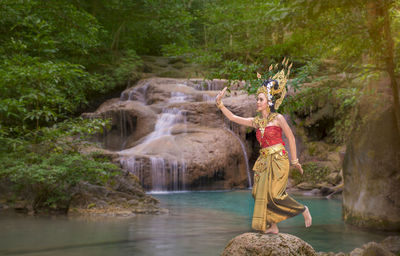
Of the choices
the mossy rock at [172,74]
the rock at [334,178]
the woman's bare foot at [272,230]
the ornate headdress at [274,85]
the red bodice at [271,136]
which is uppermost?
the mossy rock at [172,74]

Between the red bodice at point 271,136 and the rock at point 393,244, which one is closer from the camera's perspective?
the red bodice at point 271,136

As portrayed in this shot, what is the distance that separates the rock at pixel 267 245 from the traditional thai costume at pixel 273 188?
0.68 ft

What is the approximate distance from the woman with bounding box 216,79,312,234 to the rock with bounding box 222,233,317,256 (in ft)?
0.35

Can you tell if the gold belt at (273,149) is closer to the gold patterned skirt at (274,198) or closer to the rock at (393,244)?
the gold patterned skirt at (274,198)

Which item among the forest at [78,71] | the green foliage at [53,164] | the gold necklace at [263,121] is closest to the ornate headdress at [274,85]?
the gold necklace at [263,121]

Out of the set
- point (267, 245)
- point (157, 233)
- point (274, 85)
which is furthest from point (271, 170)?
point (157, 233)

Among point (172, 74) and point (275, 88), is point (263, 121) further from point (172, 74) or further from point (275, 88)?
point (172, 74)

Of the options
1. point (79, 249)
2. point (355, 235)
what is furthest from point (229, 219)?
point (79, 249)

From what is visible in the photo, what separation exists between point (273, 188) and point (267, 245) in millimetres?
679

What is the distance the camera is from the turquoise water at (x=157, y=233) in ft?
26.2

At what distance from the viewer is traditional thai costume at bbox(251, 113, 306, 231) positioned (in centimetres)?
504

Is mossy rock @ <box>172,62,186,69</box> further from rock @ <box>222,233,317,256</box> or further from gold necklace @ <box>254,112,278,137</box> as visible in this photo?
rock @ <box>222,233,317,256</box>

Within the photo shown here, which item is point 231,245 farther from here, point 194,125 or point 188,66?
point 188,66

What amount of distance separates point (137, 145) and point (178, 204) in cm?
630
